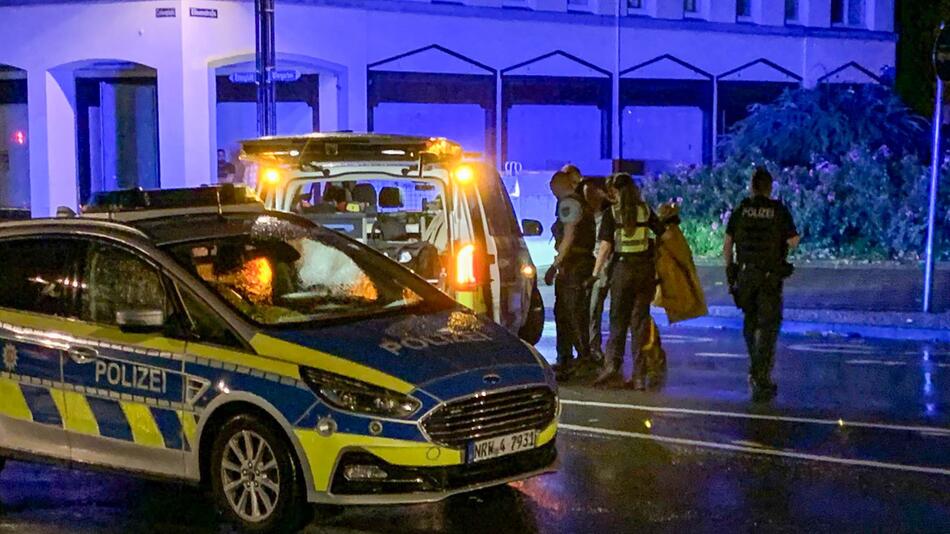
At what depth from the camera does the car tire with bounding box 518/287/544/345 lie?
32.6 ft

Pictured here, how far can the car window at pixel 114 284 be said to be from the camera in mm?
6402

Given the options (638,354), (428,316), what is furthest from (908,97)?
(428,316)

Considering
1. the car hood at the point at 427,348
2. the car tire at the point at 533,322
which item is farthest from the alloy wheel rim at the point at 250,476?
the car tire at the point at 533,322

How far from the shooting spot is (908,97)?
35812 millimetres

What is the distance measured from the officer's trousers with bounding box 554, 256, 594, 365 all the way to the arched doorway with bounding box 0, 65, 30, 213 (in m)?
15.9

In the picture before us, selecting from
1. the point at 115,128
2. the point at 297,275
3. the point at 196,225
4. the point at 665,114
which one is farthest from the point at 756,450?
the point at 665,114

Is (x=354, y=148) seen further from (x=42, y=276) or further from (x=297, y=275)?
(x=42, y=276)

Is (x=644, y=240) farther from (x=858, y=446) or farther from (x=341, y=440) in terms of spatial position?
(x=341, y=440)

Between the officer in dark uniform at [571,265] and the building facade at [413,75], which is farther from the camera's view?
the building facade at [413,75]

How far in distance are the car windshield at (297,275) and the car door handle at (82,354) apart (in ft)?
2.08

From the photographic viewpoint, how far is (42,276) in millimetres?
6727

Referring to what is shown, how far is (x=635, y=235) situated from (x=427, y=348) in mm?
3946

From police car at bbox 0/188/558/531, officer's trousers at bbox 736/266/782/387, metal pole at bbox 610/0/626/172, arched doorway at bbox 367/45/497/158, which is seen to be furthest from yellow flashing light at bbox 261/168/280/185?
metal pole at bbox 610/0/626/172

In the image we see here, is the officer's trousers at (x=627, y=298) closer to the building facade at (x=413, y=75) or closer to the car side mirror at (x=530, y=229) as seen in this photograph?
the car side mirror at (x=530, y=229)
